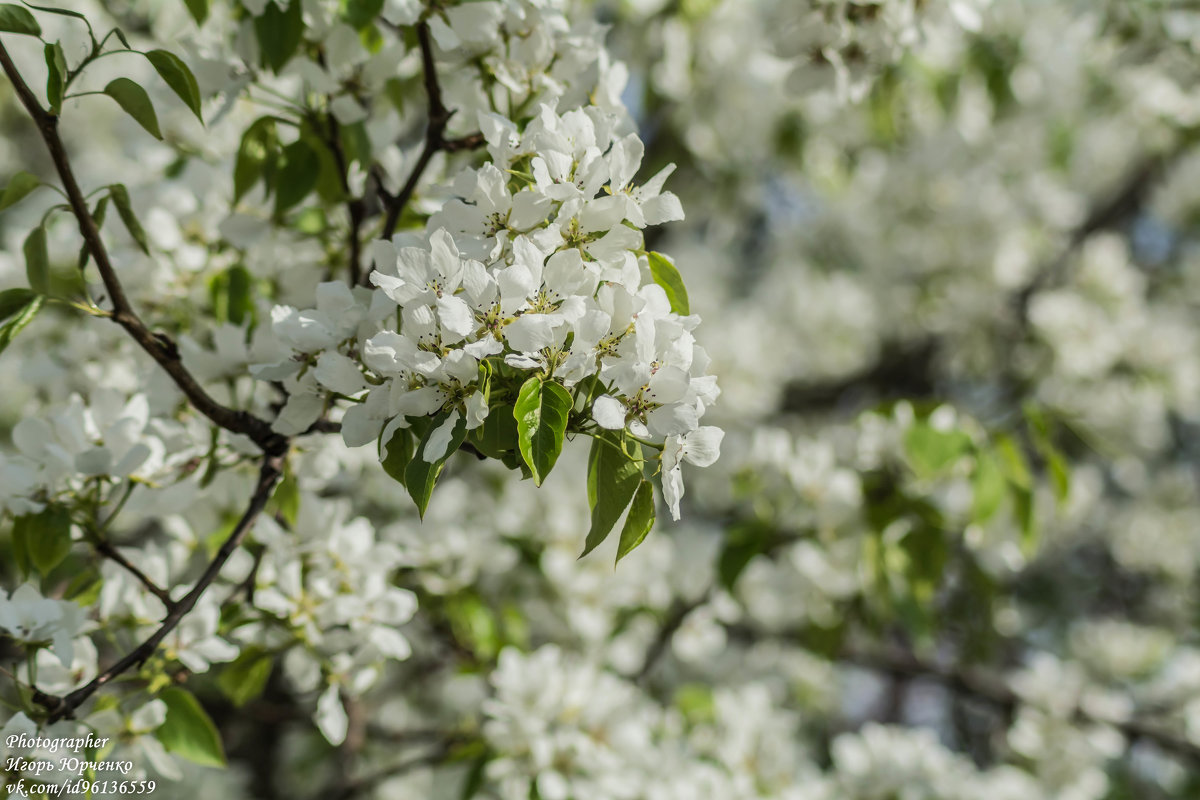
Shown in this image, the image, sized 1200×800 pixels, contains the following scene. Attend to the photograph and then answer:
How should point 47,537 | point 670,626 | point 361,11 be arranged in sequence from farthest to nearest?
1. point 670,626
2. point 361,11
3. point 47,537

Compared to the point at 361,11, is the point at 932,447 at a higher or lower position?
lower

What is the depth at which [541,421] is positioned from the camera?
0.85 meters

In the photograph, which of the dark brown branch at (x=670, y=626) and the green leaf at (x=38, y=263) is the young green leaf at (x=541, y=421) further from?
the dark brown branch at (x=670, y=626)

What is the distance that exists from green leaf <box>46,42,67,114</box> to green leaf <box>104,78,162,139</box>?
0.05 meters

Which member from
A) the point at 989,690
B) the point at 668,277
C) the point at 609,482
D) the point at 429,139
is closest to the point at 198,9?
the point at 429,139

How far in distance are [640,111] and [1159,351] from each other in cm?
269

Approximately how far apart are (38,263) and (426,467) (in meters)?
0.60

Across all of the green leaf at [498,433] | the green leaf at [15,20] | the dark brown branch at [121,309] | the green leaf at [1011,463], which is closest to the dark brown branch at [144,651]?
the dark brown branch at [121,309]

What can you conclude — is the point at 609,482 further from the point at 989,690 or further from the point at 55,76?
the point at 989,690

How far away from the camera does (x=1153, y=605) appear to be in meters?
5.14

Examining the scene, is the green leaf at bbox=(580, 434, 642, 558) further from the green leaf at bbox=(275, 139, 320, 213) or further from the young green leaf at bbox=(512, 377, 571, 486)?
the green leaf at bbox=(275, 139, 320, 213)

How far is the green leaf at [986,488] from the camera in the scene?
1.75m

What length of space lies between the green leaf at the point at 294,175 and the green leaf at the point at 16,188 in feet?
Result: 1.08

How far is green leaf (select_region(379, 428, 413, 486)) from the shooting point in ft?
3.16
